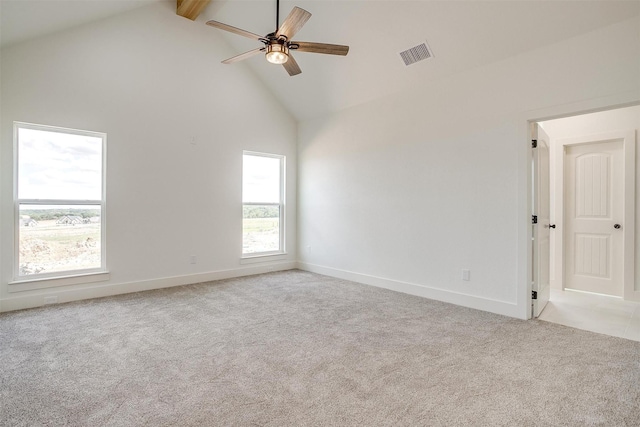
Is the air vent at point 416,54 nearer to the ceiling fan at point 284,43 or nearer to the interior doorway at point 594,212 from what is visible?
the ceiling fan at point 284,43

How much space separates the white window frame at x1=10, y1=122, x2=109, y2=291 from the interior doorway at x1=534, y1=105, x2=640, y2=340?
532 cm

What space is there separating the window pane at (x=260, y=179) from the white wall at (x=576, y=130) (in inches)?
169

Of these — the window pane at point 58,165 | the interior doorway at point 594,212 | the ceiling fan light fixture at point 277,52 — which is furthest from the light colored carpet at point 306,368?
Result: the ceiling fan light fixture at point 277,52

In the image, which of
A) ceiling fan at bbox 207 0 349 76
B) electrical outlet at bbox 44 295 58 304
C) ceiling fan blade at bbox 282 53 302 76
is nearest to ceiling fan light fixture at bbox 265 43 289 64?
ceiling fan at bbox 207 0 349 76

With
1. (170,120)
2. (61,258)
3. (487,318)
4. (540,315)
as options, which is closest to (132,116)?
(170,120)

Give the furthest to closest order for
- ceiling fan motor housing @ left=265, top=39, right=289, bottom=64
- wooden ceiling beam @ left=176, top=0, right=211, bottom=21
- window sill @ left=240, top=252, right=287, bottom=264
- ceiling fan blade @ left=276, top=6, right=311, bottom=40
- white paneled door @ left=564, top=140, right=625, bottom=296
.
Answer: window sill @ left=240, top=252, right=287, bottom=264, wooden ceiling beam @ left=176, top=0, right=211, bottom=21, white paneled door @ left=564, top=140, right=625, bottom=296, ceiling fan motor housing @ left=265, top=39, right=289, bottom=64, ceiling fan blade @ left=276, top=6, right=311, bottom=40

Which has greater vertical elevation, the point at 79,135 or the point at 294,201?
the point at 79,135

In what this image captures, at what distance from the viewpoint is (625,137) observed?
404cm

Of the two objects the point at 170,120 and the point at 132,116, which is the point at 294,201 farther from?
the point at 132,116

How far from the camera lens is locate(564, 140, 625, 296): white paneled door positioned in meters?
4.22

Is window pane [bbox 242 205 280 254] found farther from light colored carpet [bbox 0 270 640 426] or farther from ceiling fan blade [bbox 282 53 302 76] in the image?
ceiling fan blade [bbox 282 53 302 76]

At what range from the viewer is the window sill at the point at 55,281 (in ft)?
12.1

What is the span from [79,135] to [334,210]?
368 centimetres

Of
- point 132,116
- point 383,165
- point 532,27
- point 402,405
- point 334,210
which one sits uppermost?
point 532,27
